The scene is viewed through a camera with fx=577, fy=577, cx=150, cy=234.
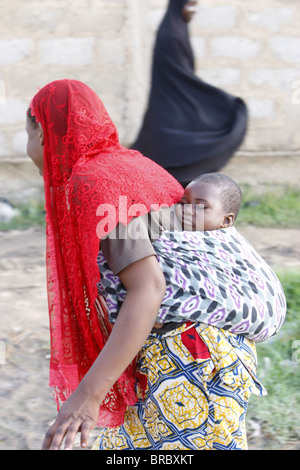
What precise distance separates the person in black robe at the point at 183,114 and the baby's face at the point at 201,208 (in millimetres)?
3174

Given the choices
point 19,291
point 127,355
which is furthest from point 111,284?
point 19,291

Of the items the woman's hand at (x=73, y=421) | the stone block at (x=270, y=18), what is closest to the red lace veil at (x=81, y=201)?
the woman's hand at (x=73, y=421)

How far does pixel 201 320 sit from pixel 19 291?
3.00m

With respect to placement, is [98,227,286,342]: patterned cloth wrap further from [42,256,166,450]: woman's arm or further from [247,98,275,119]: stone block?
[247,98,275,119]: stone block

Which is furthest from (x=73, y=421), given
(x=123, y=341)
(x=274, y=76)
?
(x=274, y=76)

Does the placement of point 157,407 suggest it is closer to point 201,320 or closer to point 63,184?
point 201,320

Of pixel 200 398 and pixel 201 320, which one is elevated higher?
pixel 201 320

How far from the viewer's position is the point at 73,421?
1461 mm

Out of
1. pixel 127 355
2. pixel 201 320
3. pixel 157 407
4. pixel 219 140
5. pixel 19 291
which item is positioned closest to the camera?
pixel 127 355

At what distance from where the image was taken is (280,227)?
5.81 meters

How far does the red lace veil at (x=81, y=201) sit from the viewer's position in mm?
1541

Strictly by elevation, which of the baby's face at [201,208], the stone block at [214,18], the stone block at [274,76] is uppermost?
the stone block at [214,18]

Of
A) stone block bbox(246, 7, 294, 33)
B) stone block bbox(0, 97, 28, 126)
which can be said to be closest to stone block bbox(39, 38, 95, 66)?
stone block bbox(0, 97, 28, 126)

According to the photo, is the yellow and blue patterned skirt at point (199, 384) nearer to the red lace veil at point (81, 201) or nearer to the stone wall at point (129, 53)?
the red lace veil at point (81, 201)
